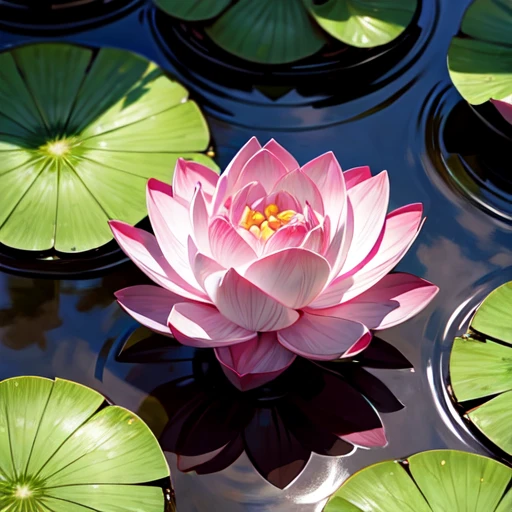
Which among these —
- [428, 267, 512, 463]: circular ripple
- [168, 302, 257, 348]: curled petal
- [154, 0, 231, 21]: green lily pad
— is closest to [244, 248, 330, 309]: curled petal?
[168, 302, 257, 348]: curled petal

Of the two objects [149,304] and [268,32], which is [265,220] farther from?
[268,32]

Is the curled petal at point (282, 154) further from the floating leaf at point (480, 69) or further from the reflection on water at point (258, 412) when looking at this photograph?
the floating leaf at point (480, 69)

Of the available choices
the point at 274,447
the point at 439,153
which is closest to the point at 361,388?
the point at 274,447

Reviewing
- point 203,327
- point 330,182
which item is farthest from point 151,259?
point 330,182

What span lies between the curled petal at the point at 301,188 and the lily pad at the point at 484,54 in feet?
2.19

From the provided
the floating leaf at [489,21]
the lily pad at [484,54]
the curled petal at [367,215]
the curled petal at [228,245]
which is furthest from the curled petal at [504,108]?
the curled petal at [228,245]

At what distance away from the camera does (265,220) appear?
1.38m

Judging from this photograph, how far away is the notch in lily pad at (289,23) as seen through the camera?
1.95 m

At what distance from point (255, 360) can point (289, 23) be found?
110 centimetres

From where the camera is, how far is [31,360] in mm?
1438

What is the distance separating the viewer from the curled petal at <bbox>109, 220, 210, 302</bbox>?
1354 mm

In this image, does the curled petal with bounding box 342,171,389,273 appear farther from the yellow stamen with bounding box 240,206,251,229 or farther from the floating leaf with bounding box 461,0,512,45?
the floating leaf with bounding box 461,0,512,45

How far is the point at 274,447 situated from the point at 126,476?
28 centimetres

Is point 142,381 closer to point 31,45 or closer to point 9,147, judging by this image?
point 9,147
